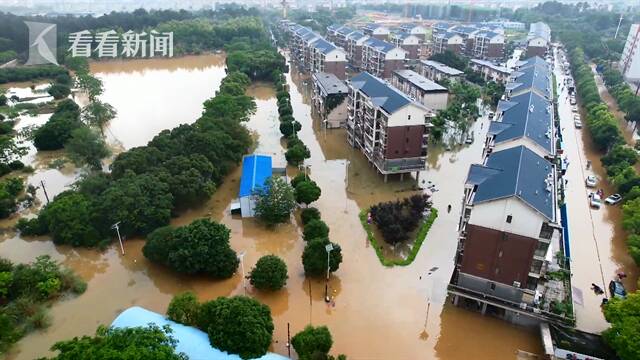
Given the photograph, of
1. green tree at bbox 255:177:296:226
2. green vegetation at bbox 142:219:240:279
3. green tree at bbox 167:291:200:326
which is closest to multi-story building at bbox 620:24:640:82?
green tree at bbox 255:177:296:226

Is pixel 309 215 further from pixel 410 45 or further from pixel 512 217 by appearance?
pixel 410 45

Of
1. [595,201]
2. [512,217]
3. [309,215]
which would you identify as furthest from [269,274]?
[595,201]

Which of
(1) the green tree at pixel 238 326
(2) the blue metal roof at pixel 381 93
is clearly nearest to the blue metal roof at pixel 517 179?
(2) the blue metal roof at pixel 381 93

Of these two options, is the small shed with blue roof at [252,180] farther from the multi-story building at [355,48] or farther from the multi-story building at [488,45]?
the multi-story building at [488,45]

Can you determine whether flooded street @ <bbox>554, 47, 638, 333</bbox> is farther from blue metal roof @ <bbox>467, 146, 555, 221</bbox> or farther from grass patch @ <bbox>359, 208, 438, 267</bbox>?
grass patch @ <bbox>359, 208, 438, 267</bbox>

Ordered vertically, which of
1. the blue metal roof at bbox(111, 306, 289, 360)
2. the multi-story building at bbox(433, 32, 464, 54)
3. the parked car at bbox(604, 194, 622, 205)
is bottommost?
the blue metal roof at bbox(111, 306, 289, 360)
